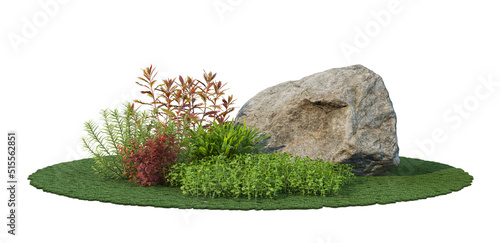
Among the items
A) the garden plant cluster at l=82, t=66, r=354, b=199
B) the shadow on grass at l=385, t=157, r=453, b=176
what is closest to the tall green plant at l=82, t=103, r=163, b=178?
the garden plant cluster at l=82, t=66, r=354, b=199

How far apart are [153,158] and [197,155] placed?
3.43ft

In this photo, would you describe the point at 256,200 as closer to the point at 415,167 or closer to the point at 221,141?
the point at 221,141

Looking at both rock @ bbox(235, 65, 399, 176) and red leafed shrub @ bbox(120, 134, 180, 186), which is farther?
rock @ bbox(235, 65, 399, 176)

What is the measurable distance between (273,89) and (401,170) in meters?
3.33

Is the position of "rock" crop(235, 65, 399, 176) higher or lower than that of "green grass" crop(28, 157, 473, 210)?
higher

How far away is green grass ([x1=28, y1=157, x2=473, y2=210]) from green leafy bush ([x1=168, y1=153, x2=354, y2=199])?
0.20 m

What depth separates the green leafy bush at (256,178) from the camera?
8.59m

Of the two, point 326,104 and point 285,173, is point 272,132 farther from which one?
point 285,173

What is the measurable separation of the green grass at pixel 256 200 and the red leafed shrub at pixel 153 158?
0.71 feet

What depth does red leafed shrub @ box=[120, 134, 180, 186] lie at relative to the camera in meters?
9.53

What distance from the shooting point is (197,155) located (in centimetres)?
1031

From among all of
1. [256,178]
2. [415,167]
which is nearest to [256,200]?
[256,178]

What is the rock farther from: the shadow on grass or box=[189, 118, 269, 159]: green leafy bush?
box=[189, 118, 269, 159]: green leafy bush

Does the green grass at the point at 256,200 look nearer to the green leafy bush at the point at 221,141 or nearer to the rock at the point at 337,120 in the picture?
the rock at the point at 337,120
